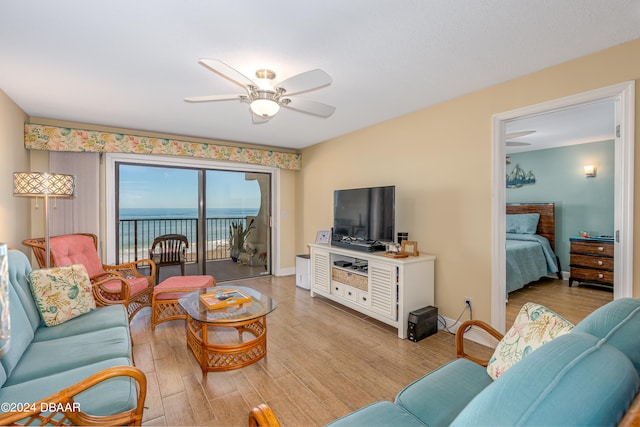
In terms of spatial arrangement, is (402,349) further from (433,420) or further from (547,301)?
(547,301)

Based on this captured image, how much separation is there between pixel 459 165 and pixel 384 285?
56.5 inches

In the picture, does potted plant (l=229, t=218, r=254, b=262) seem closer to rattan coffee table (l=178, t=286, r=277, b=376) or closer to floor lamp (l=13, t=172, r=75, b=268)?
rattan coffee table (l=178, t=286, r=277, b=376)

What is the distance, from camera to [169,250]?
14.2ft

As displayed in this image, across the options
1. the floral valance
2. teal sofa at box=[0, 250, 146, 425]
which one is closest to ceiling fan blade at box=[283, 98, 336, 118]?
teal sofa at box=[0, 250, 146, 425]

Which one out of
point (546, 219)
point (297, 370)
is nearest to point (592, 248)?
point (546, 219)

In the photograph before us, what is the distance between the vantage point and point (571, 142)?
4727 mm

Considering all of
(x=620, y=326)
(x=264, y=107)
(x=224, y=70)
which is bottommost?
(x=620, y=326)

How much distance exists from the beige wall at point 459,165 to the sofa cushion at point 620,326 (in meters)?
1.33

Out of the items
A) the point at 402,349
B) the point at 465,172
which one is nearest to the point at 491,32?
the point at 465,172

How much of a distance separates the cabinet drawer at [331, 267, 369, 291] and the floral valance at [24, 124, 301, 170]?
2317 millimetres

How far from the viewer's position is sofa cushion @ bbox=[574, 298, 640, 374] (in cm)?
87

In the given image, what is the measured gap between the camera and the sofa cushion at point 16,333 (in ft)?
4.69

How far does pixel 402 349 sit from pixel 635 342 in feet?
6.29

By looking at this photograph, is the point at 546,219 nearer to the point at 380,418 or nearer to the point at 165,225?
the point at 380,418
